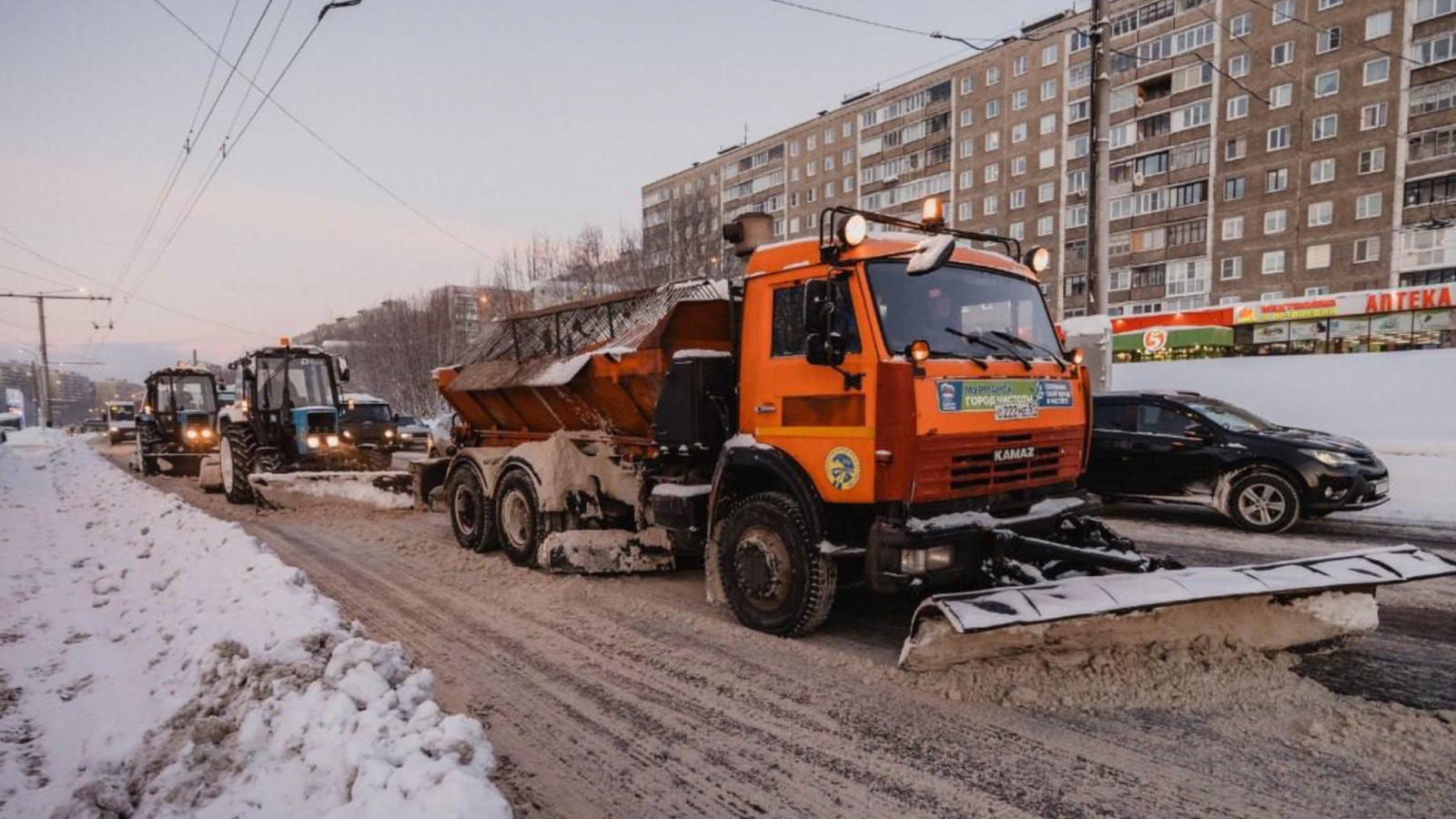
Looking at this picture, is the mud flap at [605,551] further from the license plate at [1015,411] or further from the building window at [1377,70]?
the building window at [1377,70]

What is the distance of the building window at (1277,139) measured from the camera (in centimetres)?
4188

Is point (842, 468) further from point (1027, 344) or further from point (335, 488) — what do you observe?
point (335, 488)

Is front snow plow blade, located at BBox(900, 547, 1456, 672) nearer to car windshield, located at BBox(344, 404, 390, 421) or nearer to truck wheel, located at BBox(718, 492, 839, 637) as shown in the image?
truck wheel, located at BBox(718, 492, 839, 637)

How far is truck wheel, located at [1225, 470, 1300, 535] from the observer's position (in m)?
8.16

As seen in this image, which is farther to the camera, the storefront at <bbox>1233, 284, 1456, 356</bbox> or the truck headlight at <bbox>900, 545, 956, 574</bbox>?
the storefront at <bbox>1233, 284, 1456, 356</bbox>

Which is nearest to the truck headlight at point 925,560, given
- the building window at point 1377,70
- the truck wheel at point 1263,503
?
the truck wheel at point 1263,503

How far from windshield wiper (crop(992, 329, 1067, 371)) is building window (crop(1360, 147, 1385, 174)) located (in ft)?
162

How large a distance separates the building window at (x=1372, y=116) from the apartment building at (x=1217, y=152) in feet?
0.26

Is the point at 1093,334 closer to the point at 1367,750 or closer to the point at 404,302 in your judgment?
the point at 1367,750

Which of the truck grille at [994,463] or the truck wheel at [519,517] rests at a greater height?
the truck grille at [994,463]

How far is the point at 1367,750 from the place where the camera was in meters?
3.32

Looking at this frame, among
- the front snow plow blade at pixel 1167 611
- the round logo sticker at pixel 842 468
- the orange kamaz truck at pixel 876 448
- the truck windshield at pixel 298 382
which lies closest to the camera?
the front snow plow blade at pixel 1167 611

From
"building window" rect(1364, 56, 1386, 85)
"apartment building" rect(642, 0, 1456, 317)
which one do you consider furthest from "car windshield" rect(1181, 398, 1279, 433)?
"building window" rect(1364, 56, 1386, 85)

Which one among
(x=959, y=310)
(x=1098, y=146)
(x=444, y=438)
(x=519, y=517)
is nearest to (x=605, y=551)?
(x=519, y=517)
